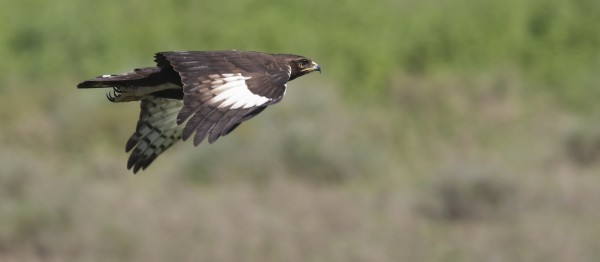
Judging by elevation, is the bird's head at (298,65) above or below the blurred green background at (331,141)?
above

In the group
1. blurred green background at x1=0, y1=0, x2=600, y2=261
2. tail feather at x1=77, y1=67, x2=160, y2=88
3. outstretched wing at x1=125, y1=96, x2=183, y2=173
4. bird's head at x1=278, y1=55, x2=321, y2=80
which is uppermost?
tail feather at x1=77, y1=67, x2=160, y2=88

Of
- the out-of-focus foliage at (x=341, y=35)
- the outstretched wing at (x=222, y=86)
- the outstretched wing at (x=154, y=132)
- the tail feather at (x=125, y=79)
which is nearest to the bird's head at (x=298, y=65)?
the outstretched wing at (x=222, y=86)

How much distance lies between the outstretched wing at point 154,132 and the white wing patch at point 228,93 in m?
1.78

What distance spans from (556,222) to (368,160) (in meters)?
2.72

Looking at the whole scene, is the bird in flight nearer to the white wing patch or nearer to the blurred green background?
the white wing patch

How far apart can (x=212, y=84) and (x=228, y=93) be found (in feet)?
0.59

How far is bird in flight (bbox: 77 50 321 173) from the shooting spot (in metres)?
7.22

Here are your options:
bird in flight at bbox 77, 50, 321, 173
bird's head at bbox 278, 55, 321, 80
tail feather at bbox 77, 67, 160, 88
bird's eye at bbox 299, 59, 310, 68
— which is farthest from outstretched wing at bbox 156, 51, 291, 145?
bird's eye at bbox 299, 59, 310, 68

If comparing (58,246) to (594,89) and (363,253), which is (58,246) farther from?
(594,89)

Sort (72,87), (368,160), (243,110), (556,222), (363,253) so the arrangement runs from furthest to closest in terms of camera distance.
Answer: (72,87) → (368,160) → (556,222) → (363,253) → (243,110)

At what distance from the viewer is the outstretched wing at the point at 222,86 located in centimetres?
719

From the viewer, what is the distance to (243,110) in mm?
7285

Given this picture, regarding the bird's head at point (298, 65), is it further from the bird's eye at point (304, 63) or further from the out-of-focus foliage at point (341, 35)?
the out-of-focus foliage at point (341, 35)

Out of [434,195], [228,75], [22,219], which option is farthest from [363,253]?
[228,75]
